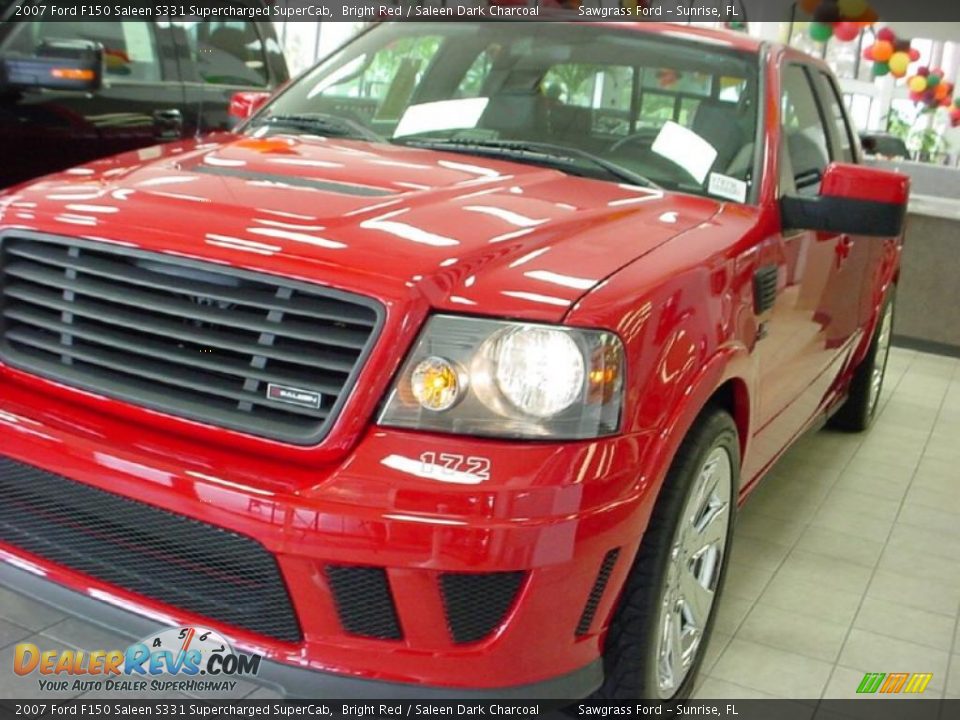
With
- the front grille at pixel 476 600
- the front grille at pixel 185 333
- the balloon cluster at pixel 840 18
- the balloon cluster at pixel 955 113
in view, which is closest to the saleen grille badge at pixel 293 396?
the front grille at pixel 185 333

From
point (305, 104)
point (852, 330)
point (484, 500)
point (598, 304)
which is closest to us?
point (484, 500)

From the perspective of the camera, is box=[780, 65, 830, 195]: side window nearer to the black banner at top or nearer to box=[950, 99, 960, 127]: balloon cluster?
the black banner at top

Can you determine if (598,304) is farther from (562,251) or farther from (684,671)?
(684,671)

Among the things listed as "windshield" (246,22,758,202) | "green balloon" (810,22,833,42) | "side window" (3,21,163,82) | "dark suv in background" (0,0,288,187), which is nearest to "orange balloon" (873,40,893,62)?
"green balloon" (810,22,833,42)

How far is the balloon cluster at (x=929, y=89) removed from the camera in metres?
14.4

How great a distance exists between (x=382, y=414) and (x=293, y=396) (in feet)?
0.50

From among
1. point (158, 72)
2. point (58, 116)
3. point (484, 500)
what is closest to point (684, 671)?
point (484, 500)

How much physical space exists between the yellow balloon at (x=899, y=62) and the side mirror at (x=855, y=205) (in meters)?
12.2

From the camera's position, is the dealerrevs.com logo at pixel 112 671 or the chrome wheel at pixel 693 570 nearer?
the dealerrevs.com logo at pixel 112 671

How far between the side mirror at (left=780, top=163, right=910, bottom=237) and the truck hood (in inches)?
10.6

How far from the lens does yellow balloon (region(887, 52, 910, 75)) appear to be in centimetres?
1360

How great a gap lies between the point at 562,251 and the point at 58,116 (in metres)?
3.01

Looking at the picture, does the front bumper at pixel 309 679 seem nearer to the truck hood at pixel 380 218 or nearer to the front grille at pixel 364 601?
the front grille at pixel 364 601

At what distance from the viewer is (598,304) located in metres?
1.81
